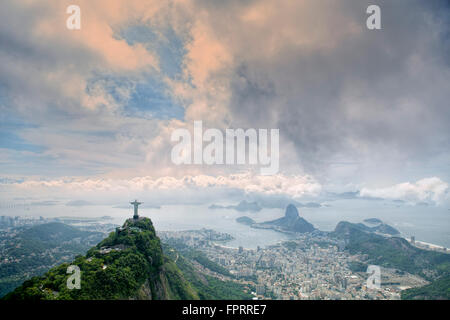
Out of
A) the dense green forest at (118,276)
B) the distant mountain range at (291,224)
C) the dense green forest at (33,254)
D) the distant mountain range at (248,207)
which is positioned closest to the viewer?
the dense green forest at (118,276)

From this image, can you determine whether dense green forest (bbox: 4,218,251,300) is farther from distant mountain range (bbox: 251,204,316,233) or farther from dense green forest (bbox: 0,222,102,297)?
distant mountain range (bbox: 251,204,316,233)

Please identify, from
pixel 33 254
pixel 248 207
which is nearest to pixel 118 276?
pixel 33 254

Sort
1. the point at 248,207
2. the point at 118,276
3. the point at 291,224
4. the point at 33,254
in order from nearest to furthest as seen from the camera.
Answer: the point at 118,276 < the point at 33,254 < the point at 291,224 < the point at 248,207

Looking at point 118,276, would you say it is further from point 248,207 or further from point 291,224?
point 248,207

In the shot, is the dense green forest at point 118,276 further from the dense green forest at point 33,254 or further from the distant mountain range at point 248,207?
the distant mountain range at point 248,207

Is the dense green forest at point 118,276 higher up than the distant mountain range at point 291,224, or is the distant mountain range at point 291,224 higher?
the dense green forest at point 118,276

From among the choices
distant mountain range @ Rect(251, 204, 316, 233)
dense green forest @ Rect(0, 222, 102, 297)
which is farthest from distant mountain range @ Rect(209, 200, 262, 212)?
dense green forest @ Rect(0, 222, 102, 297)

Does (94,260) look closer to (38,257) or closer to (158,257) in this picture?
(158,257)

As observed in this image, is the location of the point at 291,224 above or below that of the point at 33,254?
below

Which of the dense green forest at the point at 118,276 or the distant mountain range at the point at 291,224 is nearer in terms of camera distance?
the dense green forest at the point at 118,276

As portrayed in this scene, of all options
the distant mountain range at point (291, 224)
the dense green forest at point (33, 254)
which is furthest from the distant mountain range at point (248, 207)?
the dense green forest at point (33, 254)
